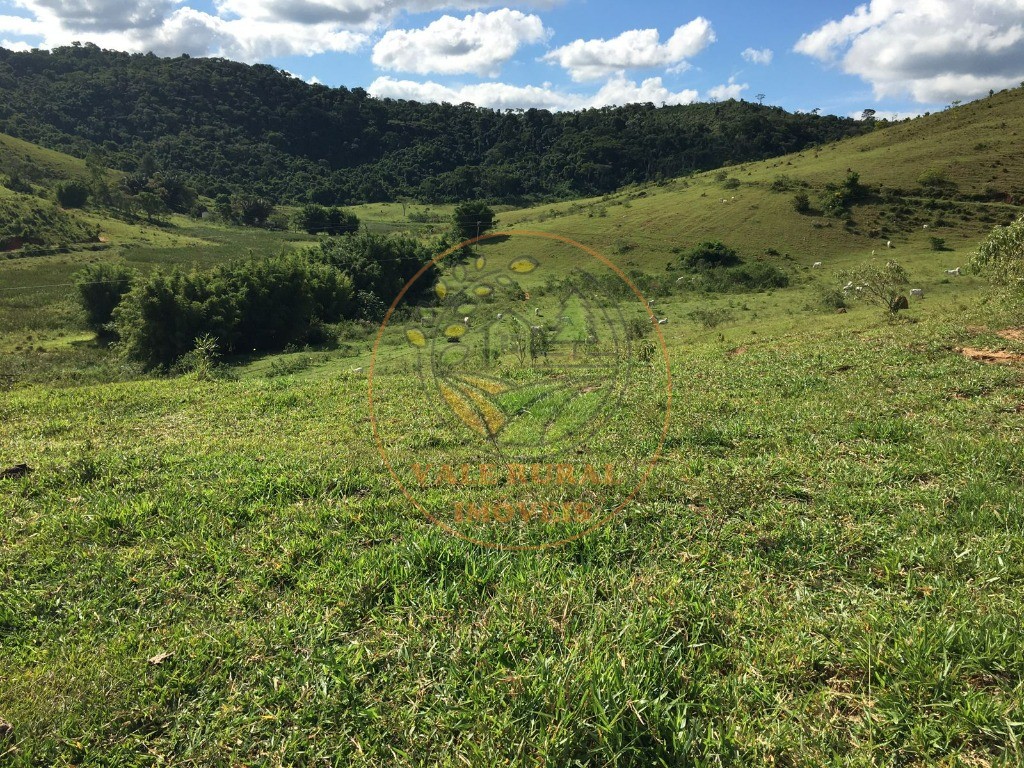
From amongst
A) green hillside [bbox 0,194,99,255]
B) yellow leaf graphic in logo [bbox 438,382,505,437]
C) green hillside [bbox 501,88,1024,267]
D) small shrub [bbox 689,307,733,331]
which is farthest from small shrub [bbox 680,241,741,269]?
green hillside [bbox 0,194,99,255]

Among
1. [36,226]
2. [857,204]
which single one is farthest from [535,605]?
[36,226]

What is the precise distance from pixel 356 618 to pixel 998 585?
3.64 metres

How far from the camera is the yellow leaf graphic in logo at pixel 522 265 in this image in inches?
137

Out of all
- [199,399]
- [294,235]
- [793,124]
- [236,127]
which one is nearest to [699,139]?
[793,124]

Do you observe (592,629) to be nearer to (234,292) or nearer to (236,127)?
(234,292)

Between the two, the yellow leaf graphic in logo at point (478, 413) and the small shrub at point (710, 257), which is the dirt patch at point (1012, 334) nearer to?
the yellow leaf graphic in logo at point (478, 413)

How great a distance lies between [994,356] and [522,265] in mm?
9550

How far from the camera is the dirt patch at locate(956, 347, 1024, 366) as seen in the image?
8.42 meters

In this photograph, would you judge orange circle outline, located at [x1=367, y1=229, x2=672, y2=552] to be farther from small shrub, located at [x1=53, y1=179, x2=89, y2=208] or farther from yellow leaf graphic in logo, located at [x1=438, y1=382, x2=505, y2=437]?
small shrub, located at [x1=53, y1=179, x2=89, y2=208]

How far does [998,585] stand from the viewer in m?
3.02

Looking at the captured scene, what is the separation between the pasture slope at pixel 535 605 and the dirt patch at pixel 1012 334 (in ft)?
12.9

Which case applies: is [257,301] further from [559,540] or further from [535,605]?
[535,605]

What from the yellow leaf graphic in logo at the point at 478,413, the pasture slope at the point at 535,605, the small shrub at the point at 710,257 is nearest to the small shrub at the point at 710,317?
the small shrub at the point at 710,257

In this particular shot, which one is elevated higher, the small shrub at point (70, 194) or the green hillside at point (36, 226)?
the small shrub at point (70, 194)
